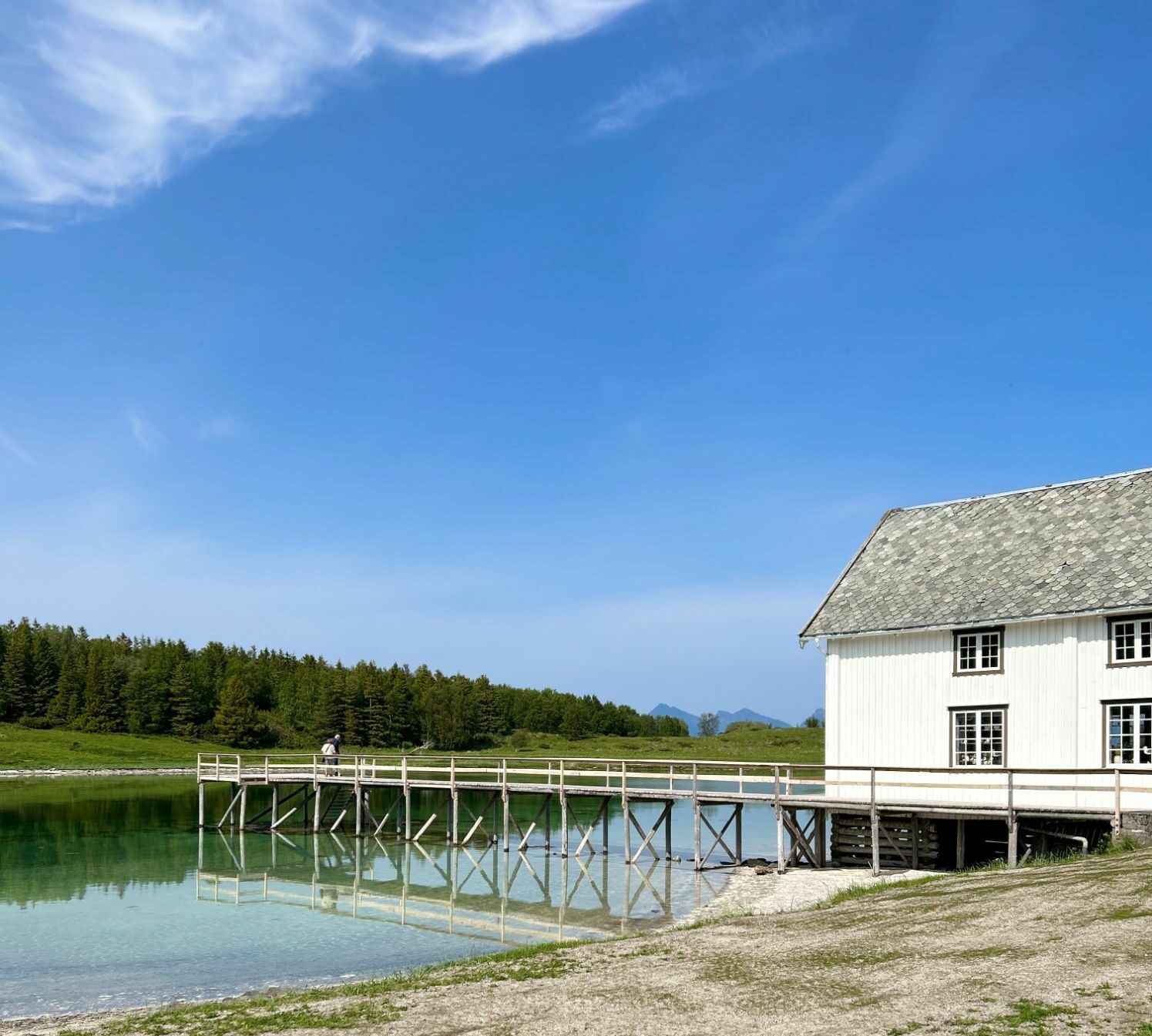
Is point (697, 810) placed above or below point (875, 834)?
below

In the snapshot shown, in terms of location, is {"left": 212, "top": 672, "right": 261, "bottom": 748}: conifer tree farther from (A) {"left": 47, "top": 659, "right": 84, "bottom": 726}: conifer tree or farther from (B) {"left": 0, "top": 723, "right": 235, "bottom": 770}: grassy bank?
(A) {"left": 47, "top": 659, "right": 84, "bottom": 726}: conifer tree

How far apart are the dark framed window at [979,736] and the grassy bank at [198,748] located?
4870 cm

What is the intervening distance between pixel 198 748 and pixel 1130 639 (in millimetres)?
94560

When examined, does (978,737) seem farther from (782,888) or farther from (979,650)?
(782,888)

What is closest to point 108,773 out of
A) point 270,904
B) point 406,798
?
point 406,798

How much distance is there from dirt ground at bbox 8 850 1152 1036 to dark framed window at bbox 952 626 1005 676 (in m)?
11.1

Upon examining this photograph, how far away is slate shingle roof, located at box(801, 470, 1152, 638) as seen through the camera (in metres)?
29.1

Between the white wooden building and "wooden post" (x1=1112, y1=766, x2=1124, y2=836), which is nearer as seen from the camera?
"wooden post" (x1=1112, y1=766, x2=1124, y2=836)

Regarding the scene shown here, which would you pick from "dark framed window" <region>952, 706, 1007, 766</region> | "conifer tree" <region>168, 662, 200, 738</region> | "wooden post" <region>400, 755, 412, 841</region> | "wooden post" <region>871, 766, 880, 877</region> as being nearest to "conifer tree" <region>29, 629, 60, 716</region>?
"conifer tree" <region>168, 662, 200, 738</region>

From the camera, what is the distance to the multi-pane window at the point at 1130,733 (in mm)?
27172

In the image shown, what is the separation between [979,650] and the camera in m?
30.3

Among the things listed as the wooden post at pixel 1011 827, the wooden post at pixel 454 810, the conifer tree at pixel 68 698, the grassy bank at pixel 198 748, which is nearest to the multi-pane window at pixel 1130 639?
the wooden post at pixel 1011 827

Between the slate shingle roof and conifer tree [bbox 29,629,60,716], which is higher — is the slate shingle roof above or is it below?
above

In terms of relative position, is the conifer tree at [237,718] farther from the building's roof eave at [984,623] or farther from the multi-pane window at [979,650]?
the multi-pane window at [979,650]
